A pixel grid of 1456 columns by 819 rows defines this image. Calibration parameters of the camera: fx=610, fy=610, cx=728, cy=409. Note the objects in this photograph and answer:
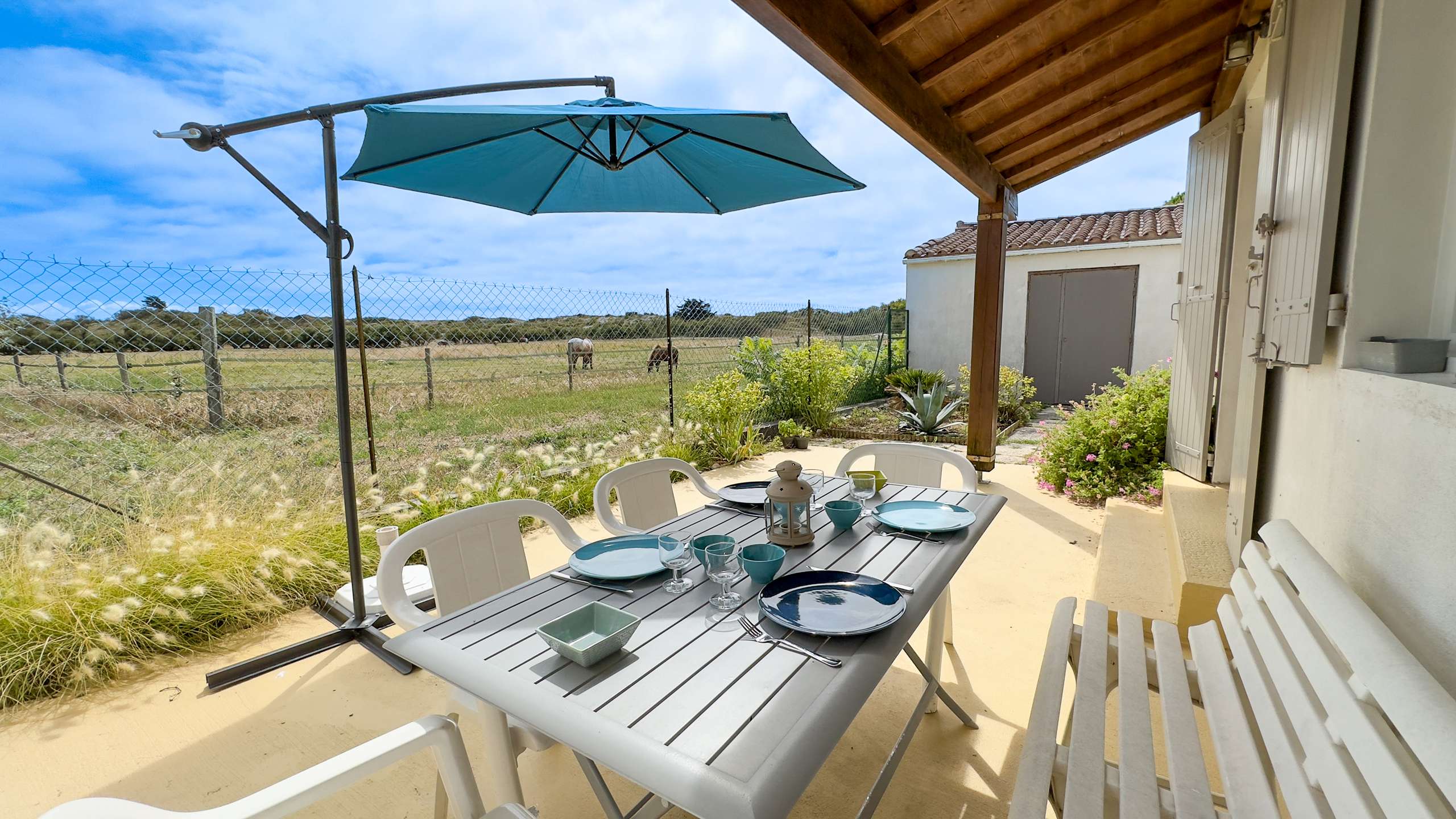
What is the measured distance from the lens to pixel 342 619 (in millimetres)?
2906

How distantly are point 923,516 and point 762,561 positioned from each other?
0.76 m

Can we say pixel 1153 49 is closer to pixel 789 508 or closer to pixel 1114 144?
pixel 1114 144

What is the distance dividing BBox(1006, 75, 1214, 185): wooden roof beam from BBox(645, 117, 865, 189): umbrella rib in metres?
2.77

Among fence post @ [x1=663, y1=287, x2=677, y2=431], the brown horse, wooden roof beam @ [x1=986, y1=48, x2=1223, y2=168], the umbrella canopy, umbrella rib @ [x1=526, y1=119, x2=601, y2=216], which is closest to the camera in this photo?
the umbrella canopy

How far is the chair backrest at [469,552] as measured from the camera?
5.27 feet

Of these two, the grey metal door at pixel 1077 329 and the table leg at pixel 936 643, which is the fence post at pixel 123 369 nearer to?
the table leg at pixel 936 643

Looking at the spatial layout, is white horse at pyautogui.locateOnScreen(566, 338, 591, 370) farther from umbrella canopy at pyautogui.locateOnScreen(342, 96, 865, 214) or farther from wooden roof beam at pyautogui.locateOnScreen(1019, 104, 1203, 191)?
wooden roof beam at pyautogui.locateOnScreen(1019, 104, 1203, 191)

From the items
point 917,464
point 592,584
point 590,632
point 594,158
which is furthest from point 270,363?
point 917,464

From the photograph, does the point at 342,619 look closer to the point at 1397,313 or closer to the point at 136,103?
the point at 1397,313

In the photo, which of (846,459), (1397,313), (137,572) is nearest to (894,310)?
(846,459)

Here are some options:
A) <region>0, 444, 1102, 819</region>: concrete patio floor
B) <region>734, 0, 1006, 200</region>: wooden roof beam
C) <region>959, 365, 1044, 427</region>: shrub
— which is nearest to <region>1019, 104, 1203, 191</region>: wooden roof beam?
<region>734, 0, 1006, 200</region>: wooden roof beam

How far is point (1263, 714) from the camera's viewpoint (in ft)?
4.09

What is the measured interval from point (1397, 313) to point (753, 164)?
2.17 m

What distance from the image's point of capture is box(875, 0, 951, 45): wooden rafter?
2555 mm
